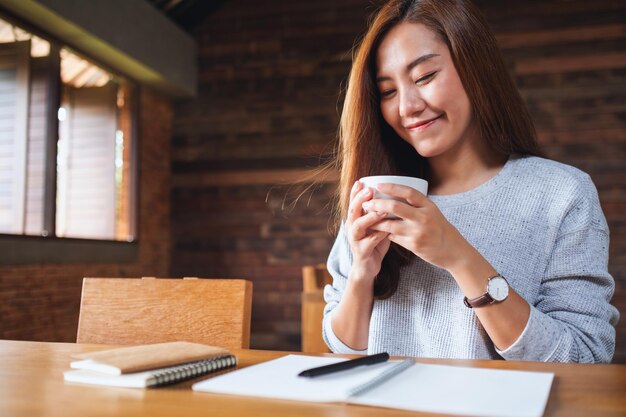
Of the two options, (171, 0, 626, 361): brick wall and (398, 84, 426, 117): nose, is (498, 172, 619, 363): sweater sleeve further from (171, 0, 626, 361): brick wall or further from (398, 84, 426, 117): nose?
(171, 0, 626, 361): brick wall

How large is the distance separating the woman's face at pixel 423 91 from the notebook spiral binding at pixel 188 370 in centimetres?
58

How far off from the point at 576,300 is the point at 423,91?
1.47ft

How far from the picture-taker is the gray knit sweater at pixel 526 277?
3.28 feet

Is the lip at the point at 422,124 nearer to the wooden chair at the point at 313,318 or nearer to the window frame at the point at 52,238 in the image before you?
the wooden chair at the point at 313,318

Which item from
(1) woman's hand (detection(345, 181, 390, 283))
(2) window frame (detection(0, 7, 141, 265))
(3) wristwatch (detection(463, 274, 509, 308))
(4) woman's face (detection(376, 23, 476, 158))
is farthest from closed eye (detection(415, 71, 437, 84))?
(2) window frame (detection(0, 7, 141, 265))

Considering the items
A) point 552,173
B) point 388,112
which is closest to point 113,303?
point 388,112

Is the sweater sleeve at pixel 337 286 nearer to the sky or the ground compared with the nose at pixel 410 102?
nearer to the ground

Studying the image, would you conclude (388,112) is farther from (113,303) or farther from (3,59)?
(3,59)

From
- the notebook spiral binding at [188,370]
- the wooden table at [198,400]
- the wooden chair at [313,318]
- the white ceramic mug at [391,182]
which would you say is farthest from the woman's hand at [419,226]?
the wooden chair at [313,318]

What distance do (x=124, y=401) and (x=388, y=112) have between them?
767 millimetres

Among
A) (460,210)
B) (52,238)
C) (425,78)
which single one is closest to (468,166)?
(460,210)

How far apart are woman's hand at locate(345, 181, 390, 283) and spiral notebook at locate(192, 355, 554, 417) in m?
0.25

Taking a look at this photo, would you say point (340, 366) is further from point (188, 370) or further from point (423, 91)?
point (423, 91)

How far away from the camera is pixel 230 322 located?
109 cm
